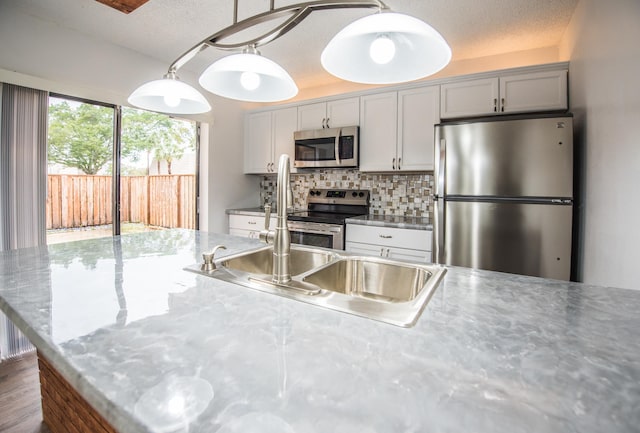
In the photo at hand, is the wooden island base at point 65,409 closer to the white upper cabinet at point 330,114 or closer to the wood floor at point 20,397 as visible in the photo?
the wood floor at point 20,397

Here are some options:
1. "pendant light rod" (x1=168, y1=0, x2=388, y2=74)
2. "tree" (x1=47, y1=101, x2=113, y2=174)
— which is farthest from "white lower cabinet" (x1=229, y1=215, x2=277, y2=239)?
"pendant light rod" (x1=168, y1=0, x2=388, y2=74)

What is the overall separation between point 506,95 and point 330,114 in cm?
162

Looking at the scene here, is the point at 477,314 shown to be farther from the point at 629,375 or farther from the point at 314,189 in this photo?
the point at 314,189

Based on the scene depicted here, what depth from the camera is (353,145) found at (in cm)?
312

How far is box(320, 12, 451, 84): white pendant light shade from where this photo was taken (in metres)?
0.94

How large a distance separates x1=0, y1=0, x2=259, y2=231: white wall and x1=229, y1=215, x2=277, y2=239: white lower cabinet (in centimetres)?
13

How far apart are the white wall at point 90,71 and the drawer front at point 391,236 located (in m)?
1.79

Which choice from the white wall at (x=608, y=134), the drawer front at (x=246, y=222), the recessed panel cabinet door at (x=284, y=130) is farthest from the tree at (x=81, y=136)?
the white wall at (x=608, y=134)

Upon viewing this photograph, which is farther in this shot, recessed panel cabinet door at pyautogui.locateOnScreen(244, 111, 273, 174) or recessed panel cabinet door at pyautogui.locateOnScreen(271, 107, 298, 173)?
recessed panel cabinet door at pyautogui.locateOnScreen(244, 111, 273, 174)

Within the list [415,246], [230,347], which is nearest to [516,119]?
[415,246]

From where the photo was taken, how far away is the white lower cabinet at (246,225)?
3604mm

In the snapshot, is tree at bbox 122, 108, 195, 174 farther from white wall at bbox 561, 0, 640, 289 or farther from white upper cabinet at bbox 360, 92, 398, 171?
white wall at bbox 561, 0, 640, 289

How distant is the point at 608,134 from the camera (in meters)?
1.64

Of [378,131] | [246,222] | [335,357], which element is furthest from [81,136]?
[335,357]
